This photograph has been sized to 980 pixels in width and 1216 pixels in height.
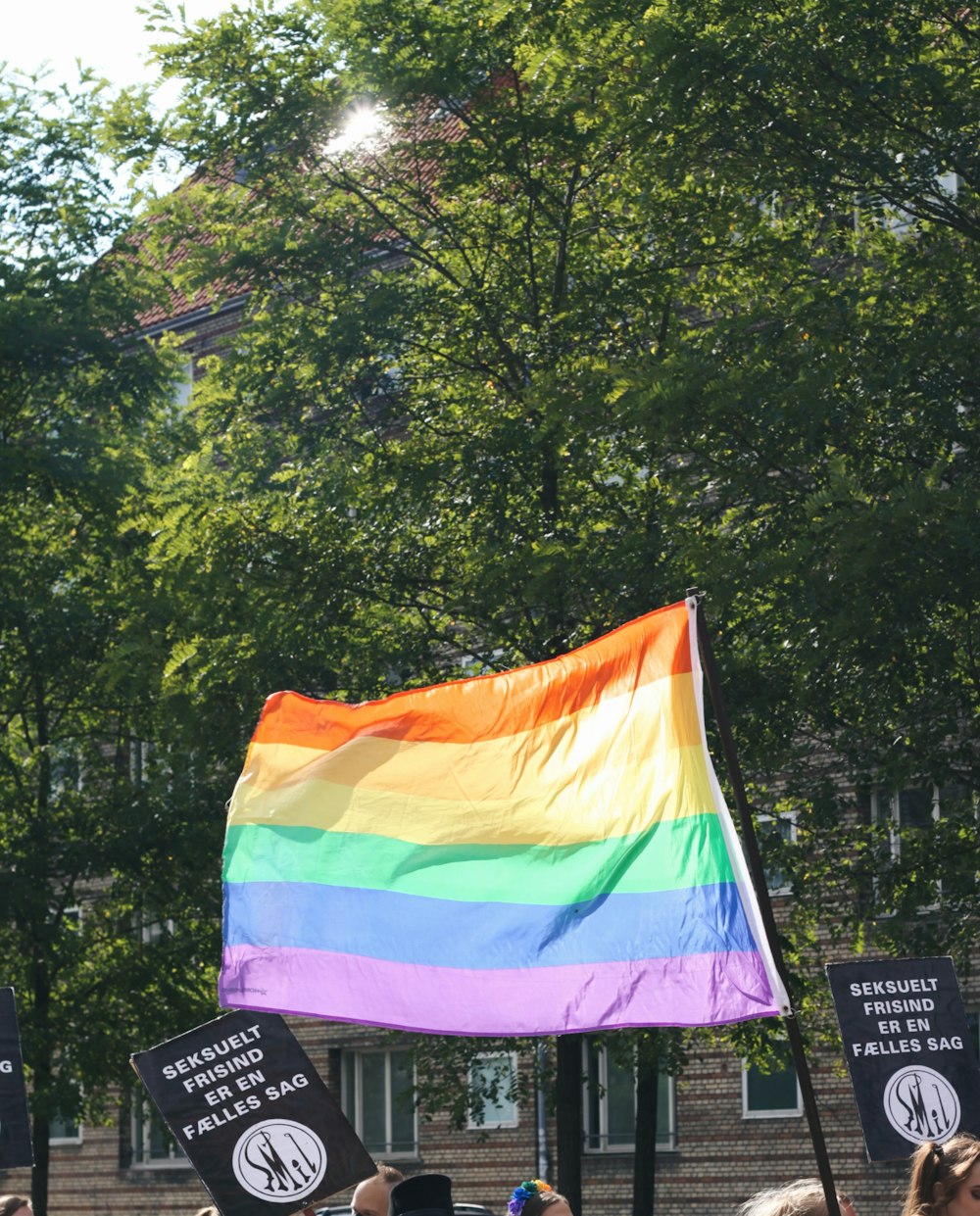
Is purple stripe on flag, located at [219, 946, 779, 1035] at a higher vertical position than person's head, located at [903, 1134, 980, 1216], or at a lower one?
higher

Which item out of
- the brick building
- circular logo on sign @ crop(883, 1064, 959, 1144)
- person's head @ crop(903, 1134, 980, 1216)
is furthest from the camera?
the brick building

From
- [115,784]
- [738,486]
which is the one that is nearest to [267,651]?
[738,486]

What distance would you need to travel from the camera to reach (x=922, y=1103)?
8.39 m

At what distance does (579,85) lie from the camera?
1579 centimetres

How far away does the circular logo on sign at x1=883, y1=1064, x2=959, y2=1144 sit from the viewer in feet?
27.2

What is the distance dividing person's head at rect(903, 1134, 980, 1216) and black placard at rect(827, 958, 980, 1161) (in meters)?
2.39

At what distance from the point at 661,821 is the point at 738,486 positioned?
8.67 m

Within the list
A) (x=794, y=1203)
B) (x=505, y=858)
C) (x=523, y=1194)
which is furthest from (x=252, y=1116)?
(x=794, y=1203)

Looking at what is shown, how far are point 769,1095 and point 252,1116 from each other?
20.3 metres

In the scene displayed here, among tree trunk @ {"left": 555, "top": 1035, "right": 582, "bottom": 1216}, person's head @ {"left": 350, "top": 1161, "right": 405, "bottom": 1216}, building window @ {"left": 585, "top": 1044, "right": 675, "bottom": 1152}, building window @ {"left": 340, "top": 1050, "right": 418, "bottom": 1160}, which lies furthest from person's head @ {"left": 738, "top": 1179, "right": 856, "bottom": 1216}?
building window @ {"left": 340, "top": 1050, "right": 418, "bottom": 1160}

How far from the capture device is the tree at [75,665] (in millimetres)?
21031

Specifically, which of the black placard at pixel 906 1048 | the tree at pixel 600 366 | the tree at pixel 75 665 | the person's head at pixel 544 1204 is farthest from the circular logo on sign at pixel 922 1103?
the tree at pixel 75 665

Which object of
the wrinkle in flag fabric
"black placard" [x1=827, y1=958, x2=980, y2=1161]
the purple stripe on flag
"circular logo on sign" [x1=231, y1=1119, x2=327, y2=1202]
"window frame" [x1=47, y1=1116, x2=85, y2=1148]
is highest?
the wrinkle in flag fabric

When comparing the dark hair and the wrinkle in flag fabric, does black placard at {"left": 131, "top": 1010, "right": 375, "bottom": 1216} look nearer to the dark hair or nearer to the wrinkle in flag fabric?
the wrinkle in flag fabric
